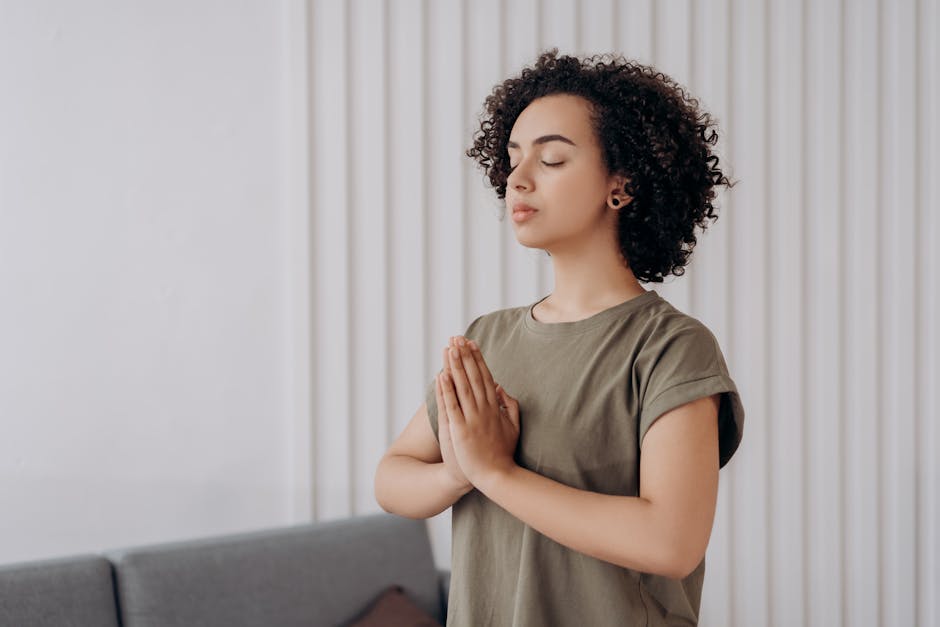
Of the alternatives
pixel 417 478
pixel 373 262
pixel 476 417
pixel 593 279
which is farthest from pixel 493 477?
pixel 373 262

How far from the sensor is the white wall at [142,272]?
2242 mm

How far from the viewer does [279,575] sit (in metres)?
Result: 2.16

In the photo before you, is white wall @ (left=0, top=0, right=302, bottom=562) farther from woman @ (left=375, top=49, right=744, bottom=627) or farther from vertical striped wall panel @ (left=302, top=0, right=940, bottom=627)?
woman @ (left=375, top=49, right=744, bottom=627)

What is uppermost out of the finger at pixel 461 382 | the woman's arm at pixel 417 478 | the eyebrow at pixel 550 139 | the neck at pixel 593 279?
the eyebrow at pixel 550 139

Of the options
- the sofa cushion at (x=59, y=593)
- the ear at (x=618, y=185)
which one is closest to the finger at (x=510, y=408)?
the ear at (x=618, y=185)

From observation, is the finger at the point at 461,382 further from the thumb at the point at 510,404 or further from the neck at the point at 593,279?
the neck at the point at 593,279

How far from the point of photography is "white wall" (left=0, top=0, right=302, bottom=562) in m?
2.24

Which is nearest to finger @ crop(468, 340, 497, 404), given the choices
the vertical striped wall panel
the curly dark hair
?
the curly dark hair

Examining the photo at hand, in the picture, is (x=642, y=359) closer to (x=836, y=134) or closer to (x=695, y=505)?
(x=695, y=505)

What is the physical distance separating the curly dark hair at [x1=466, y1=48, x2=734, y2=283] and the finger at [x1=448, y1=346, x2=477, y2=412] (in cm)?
26

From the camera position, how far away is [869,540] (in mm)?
2873

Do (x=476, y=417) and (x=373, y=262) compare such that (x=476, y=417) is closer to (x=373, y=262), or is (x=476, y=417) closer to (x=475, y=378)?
(x=475, y=378)

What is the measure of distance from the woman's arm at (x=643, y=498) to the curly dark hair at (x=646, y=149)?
242mm

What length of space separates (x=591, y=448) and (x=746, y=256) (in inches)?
74.8
